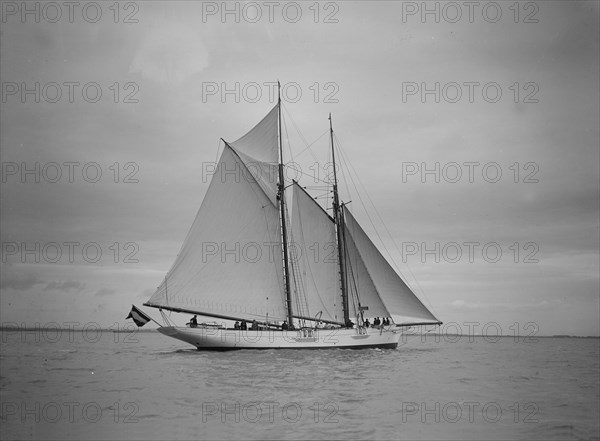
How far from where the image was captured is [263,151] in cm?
6212

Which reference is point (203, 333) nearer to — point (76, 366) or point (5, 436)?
point (76, 366)

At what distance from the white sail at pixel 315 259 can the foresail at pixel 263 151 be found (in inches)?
115

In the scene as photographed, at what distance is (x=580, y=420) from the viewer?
979 inches

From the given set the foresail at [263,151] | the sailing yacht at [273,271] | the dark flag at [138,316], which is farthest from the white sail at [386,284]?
the dark flag at [138,316]

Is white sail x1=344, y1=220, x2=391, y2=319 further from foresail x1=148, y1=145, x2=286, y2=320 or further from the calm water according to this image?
the calm water

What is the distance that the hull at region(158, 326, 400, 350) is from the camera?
196ft

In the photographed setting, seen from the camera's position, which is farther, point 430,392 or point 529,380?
point 529,380

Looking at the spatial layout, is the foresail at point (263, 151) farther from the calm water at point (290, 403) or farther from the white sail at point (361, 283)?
the calm water at point (290, 403)

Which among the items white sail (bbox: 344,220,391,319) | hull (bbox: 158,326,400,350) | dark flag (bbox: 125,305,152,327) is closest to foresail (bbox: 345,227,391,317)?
white sail (bbox: 344,220,391,319)

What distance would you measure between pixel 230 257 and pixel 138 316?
9968 mm

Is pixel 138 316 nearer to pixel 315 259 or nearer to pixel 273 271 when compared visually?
pixel 273 271

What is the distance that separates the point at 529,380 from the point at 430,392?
11950mm

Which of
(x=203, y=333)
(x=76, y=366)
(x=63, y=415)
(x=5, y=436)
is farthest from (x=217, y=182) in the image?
(x=5, y=436)

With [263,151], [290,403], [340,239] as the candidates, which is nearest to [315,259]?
[340,239]
